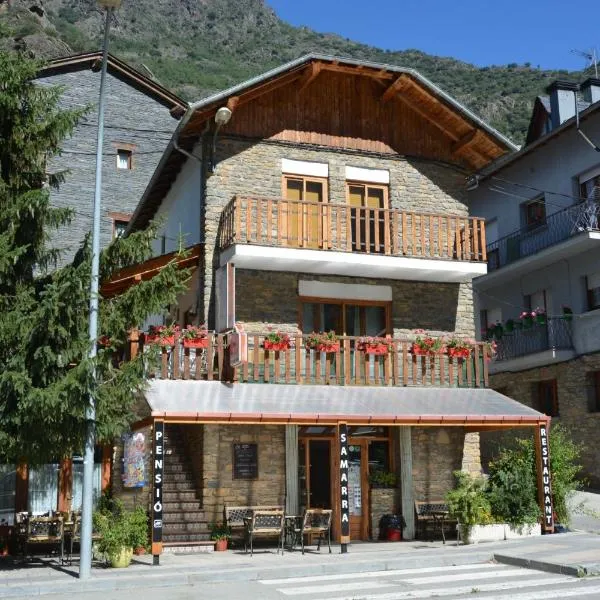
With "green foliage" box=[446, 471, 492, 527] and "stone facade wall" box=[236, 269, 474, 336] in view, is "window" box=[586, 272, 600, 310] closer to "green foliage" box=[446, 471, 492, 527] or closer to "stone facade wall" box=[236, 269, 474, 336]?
"stone facade wall" box=[236, 269, 474, 336]

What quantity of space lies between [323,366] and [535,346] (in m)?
10.00

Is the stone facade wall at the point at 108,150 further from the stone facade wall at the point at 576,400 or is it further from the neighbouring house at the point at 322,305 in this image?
the stone facade wall at the point at 576,400

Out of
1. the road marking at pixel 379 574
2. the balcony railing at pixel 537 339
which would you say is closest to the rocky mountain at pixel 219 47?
the balcony railing at pixel 537 339

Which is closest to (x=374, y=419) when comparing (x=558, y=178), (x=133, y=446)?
(x=133, y=446)

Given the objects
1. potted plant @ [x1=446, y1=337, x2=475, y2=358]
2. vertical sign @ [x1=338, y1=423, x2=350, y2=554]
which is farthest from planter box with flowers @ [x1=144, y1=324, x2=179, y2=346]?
potted plant @ [x1=446, y1=337, x2=475, y2=358]

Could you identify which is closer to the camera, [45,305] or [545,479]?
[45,305]

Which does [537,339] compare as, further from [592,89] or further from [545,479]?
[545,479]

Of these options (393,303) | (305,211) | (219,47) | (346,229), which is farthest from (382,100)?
(219,47)

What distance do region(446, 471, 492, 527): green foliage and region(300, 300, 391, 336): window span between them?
15.2 ft

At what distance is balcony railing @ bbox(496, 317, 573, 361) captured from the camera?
25.7 metres

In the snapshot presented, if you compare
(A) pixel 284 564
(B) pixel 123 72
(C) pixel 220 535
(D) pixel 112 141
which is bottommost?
(A) pixel 284 564

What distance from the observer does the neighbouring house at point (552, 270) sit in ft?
82.3

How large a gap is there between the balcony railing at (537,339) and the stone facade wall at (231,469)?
1086cm

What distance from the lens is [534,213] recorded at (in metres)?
29.1
